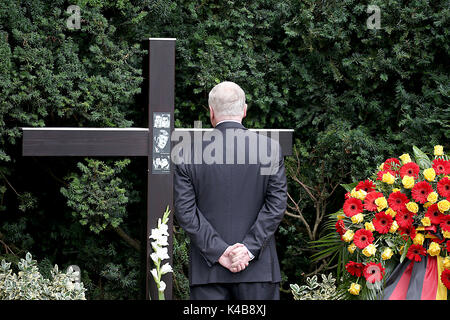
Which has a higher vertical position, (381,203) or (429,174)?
(429,174)

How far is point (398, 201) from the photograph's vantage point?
113 inches

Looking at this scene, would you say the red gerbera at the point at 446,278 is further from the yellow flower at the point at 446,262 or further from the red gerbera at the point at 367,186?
the red gerbera at the point at 367,186

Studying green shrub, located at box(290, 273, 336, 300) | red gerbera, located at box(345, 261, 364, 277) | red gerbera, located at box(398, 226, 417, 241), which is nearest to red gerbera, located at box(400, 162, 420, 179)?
red gerbera, located at box(398, 226, 417, 241)

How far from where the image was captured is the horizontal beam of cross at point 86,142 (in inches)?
153

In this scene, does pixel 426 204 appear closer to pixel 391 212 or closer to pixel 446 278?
pixel 391 212

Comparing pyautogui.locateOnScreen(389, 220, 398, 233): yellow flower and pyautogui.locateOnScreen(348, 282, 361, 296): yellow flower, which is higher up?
pyautogui.locateOnScreen(389, 220, 398, 233): yellow flower

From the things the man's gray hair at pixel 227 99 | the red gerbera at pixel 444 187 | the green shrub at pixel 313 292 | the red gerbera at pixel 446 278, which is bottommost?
the green shrub at pixel 313 292

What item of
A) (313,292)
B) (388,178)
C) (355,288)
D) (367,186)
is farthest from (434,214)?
(313,292)

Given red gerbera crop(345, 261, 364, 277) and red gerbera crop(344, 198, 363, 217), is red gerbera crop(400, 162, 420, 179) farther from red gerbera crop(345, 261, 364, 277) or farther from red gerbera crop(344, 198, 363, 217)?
red gerbera crop(345, 261, 364, 277)

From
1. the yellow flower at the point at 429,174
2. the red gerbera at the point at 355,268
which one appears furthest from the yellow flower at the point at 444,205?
the red gerbera at the point at 355,268

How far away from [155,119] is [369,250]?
1767 mm

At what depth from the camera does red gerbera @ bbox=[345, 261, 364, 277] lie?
2.92 m

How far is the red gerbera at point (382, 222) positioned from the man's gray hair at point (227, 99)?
78 centimetres

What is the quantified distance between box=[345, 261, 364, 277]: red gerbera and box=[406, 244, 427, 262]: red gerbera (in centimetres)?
23
